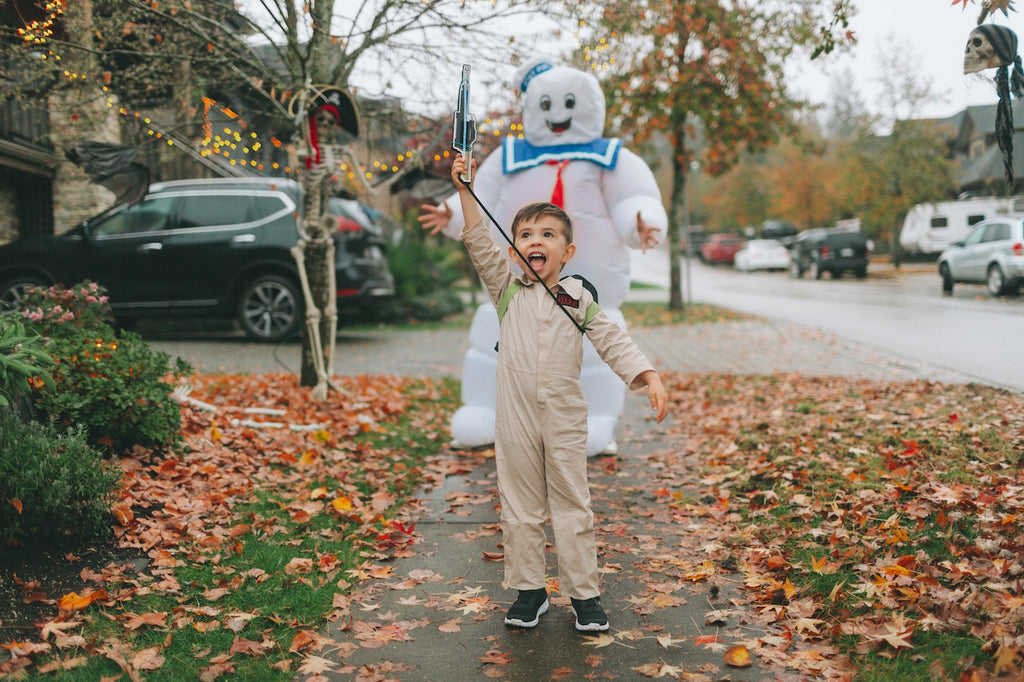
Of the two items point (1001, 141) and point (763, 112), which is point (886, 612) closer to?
point (1001, 141)

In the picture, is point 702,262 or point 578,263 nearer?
point 578,263

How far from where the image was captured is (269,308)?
10.9 metres

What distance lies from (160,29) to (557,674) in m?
5.91

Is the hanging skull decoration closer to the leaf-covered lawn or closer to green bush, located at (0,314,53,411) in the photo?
the leaf-covered lawn

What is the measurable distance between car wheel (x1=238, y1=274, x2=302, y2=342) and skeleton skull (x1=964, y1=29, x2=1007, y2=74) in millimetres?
8487

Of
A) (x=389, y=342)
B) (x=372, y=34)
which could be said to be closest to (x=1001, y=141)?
(x=372, y=34)

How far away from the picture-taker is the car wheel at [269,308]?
35.4 feet

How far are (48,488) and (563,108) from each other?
3.64 m

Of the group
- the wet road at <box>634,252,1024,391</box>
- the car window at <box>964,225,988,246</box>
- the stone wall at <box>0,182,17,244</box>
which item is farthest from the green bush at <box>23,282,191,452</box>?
the car window at <box>964,225,988,246</box>

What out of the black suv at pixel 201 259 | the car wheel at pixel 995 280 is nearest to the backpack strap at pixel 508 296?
the black suv at pixel 201 259

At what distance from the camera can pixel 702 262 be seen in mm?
44906

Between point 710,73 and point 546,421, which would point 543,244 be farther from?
point 710,73

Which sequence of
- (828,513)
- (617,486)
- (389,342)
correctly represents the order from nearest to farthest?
(828,513)
(617,486)
(389,342)

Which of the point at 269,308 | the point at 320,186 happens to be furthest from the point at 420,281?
the point at 320,186
